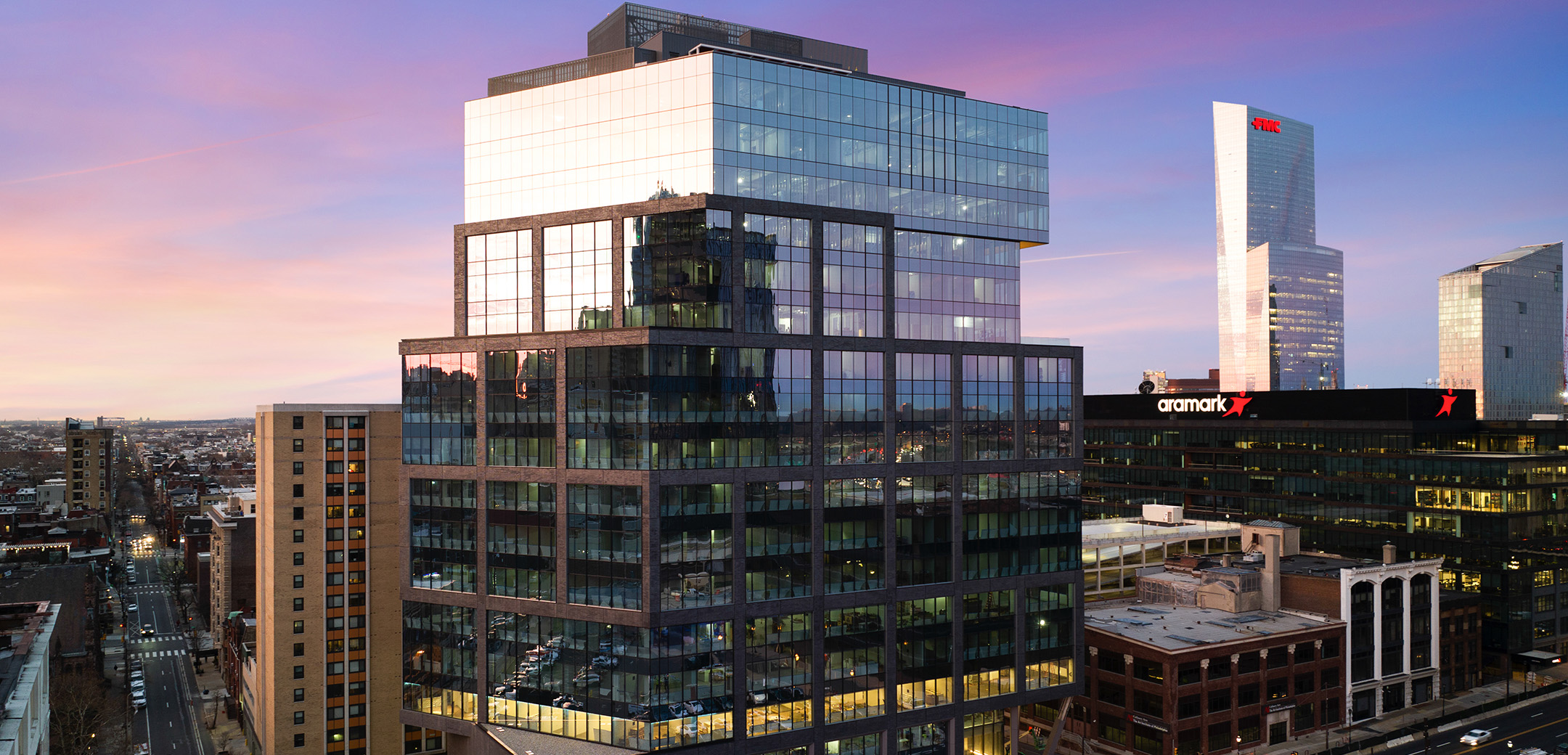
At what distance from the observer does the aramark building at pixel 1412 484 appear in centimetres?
12862

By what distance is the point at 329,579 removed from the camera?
→ 4397 inches

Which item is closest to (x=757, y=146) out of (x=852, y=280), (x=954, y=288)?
(x=852, y=280)

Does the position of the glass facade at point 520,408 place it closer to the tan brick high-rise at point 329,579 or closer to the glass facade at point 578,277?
the glass facade at point 578,277

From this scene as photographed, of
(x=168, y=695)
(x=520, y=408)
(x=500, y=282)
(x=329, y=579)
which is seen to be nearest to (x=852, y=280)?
(x=520, y=408)

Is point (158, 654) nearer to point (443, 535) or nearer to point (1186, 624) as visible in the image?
point (443, 535)

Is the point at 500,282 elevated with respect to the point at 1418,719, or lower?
elevated

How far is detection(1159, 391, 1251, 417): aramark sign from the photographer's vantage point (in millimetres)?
157125

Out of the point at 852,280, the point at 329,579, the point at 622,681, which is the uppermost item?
the point at 852,280

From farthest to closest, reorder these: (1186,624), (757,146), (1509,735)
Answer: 1. (1186,624)
2. (1509,735)
3. (757,146)

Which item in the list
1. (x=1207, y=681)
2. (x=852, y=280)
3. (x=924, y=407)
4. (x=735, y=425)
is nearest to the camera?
(x=735, y=425)

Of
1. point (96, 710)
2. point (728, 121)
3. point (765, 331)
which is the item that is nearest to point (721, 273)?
point (765, 331)

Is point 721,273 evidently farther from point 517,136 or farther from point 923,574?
point 923,574

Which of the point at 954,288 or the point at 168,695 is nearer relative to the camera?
the point at 954,288

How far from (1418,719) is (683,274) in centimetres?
9804
